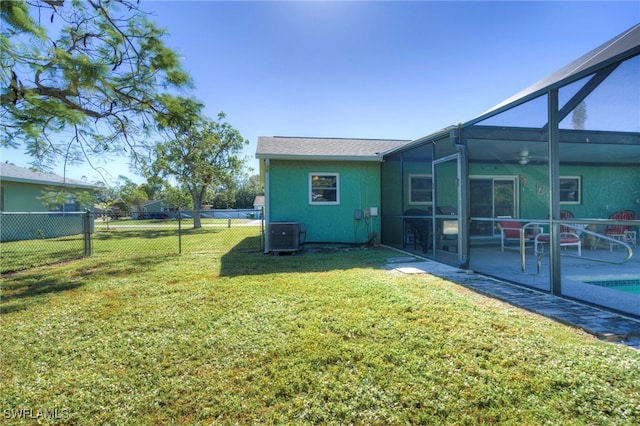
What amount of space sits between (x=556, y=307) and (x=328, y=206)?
6.31m

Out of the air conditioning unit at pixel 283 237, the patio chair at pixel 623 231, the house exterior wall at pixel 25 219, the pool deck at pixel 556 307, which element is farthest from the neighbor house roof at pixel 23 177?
the patio chair at pixel 623 231

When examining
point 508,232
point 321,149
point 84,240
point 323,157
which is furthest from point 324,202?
point 84,240

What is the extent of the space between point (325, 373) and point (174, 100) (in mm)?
7263

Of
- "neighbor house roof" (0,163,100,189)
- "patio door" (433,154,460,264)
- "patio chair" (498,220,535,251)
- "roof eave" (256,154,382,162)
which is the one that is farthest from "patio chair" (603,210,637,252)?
"neighbor house roof" (0,163,100,189)

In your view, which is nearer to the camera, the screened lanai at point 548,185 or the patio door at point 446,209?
the screened lanai at point 548,185

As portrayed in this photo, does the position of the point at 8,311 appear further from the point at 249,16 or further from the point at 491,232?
the point at 491,232

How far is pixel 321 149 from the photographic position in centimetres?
956

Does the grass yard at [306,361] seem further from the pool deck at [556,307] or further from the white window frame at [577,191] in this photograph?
the white window frame at [577,191]

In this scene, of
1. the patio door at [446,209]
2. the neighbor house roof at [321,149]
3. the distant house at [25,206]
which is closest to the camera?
the patio door at [446,209]

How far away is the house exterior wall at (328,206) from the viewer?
8.99 meters

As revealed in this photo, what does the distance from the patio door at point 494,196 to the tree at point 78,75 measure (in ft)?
27.9

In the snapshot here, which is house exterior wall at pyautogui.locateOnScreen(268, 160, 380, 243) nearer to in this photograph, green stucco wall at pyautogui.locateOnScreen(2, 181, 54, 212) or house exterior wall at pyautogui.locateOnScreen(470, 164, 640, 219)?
house exterior wall at pyautogui.locateOnScreen(470, 164, 640, 219)

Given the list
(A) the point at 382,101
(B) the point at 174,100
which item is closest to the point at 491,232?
A: (A) the point at 382,101

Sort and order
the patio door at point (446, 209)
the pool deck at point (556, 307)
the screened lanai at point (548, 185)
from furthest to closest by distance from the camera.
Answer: the patio door at point (446, 209) → the screened lanai at point (548, 185) → the pool deck at point (556, 307)
